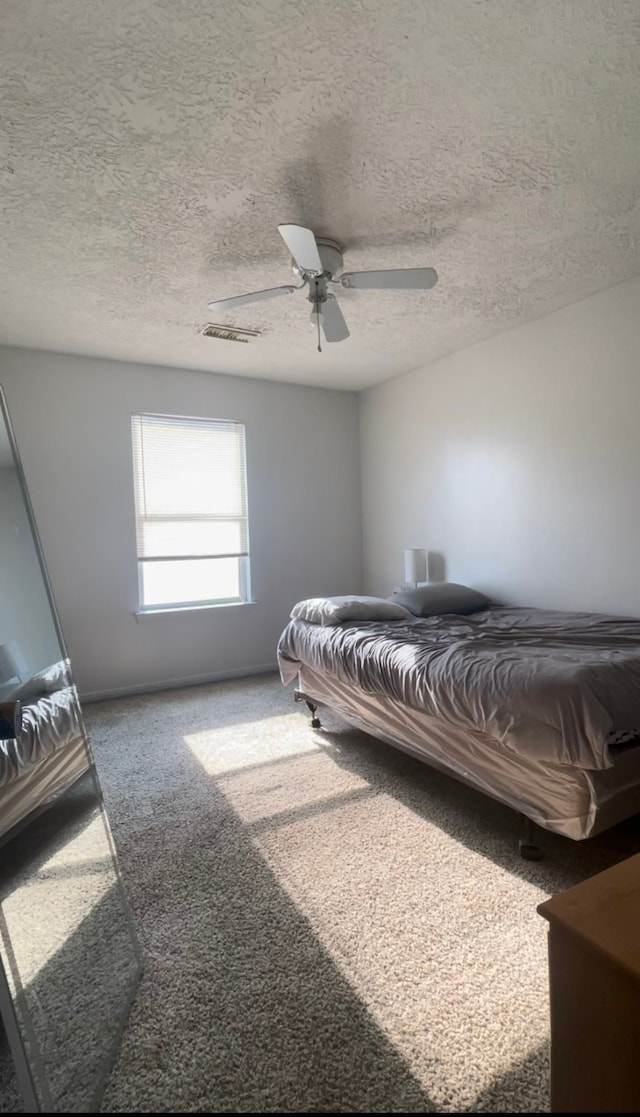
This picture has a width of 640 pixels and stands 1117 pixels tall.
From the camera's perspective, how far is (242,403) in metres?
4.52

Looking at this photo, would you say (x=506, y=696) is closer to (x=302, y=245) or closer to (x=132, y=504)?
(x=302, y=245)

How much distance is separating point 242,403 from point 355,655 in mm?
2786

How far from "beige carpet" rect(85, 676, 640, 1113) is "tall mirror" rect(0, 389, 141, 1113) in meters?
0.11

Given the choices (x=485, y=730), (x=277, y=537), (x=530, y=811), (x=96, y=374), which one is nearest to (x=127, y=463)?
(x=96, y=374)

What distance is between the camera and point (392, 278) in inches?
86.2

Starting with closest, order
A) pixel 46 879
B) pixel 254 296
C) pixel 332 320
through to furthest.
Answer: 1. pixel 46 879
2. pixel 254 296
3. pixel 332 320

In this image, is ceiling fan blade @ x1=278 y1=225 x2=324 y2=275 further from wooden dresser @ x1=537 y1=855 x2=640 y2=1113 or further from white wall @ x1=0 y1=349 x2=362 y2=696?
white wall @ x1=0 y1=349 x2=362 y2=696

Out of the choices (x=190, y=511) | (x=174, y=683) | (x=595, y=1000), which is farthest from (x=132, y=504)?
(x=595, y=1000)

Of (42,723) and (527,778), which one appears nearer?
(42,723)

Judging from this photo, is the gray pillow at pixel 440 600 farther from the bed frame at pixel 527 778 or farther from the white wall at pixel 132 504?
the white wall at pixel 132 504

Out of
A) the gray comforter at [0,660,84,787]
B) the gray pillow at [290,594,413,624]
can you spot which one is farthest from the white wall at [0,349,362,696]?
the gray comforter at [0,660,84,787]

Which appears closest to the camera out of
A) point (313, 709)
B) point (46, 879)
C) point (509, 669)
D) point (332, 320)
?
point (46, 879)

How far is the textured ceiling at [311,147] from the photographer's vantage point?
1418 mm

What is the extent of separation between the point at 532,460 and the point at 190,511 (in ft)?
9.00
